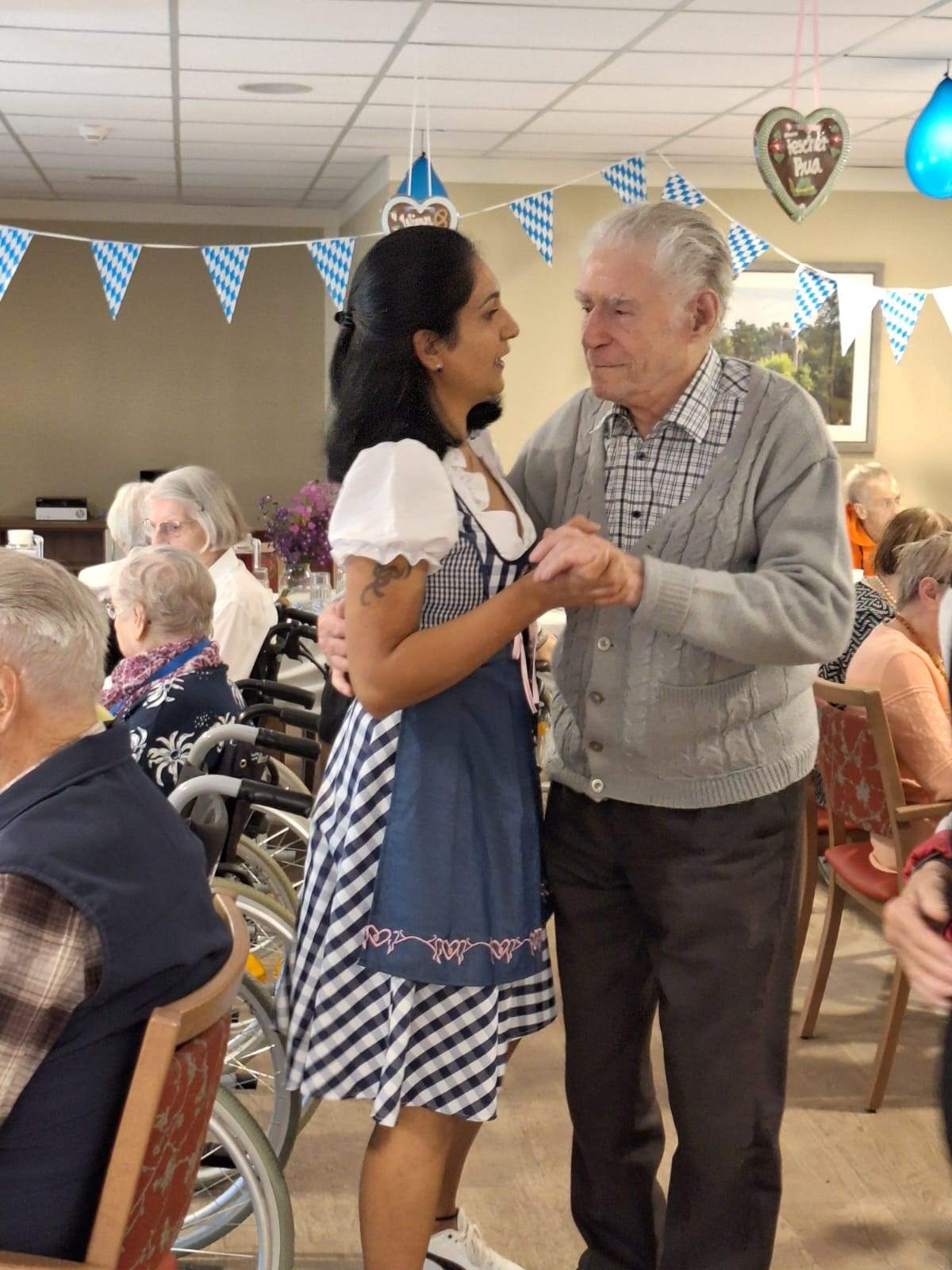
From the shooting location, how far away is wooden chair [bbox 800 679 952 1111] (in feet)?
9.75

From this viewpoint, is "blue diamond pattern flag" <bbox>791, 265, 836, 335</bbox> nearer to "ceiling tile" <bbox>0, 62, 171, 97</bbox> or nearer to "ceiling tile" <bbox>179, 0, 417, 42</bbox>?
"ceiling tile" <bbox>179, 0, 417, 42</bbox>

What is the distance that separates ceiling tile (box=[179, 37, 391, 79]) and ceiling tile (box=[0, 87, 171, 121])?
30.0 inches

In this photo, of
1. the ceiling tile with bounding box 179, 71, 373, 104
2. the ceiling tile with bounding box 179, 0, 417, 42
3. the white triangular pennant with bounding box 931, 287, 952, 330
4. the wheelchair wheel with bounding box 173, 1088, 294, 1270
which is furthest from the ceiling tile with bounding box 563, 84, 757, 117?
the wheelchair wheel with bounding box 173, 1088, 294, 1270

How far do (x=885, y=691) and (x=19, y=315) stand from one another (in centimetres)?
833

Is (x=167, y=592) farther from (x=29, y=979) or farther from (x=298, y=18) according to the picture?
(x=298, y=18)

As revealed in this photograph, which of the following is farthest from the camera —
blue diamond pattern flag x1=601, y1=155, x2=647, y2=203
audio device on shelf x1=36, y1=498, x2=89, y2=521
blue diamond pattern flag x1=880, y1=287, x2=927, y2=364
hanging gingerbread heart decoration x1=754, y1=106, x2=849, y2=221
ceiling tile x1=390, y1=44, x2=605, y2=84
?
audio device on shelf x1=36, y1=498, x2=89, y2=521

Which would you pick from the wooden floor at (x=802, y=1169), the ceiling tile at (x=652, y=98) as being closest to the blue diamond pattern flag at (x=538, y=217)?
the ceiling tile at (x=652, y=98)

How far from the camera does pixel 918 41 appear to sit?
507cm

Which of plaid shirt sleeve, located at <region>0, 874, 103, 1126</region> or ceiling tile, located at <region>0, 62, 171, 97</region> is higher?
ceiling tile, located at <region>0, 62, 171, 97</region>

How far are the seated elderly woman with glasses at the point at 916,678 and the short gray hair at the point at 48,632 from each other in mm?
1926

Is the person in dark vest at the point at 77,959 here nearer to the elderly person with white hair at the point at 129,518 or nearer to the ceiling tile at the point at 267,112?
the elderly person with white hair at the point at 129,518

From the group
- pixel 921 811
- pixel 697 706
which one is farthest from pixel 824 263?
pixel 697 706

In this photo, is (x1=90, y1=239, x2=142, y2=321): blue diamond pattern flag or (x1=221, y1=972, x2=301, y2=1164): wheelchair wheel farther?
(x1=90, y1=239, x2=142, y2=321): blue diamond pattern flag

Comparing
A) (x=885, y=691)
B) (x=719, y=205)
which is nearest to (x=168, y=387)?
(x=719, y=205)
